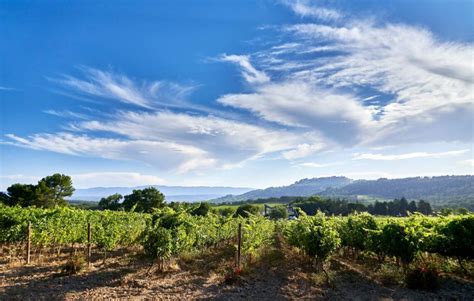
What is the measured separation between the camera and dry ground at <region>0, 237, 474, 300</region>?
9133 mm

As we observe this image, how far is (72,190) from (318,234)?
179ft

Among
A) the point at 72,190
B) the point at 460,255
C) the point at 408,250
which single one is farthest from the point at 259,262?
the point at 72,190

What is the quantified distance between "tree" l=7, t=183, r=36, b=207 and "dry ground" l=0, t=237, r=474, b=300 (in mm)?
37420

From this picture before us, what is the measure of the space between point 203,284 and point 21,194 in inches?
1756

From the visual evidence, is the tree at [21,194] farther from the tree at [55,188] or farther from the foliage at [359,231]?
the foliage at [359,231]

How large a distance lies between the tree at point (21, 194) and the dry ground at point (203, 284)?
3742 centimetres

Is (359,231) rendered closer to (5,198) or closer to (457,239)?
(457,239)

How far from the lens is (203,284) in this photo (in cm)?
1034

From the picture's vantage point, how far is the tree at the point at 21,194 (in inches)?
1708

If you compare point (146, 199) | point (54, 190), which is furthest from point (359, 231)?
point (54, 190)

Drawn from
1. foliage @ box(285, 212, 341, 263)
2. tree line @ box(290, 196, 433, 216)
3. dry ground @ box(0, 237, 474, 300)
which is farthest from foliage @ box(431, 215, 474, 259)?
tree line @ box(290, 196, 433, 216)

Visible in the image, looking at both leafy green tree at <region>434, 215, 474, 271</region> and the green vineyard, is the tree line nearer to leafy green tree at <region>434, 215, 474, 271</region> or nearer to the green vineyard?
the green vineyard

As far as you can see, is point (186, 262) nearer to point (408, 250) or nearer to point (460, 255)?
point (408, 250)

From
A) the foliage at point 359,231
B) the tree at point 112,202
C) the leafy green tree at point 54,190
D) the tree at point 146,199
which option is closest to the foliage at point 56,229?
the foliage at point 359,231
